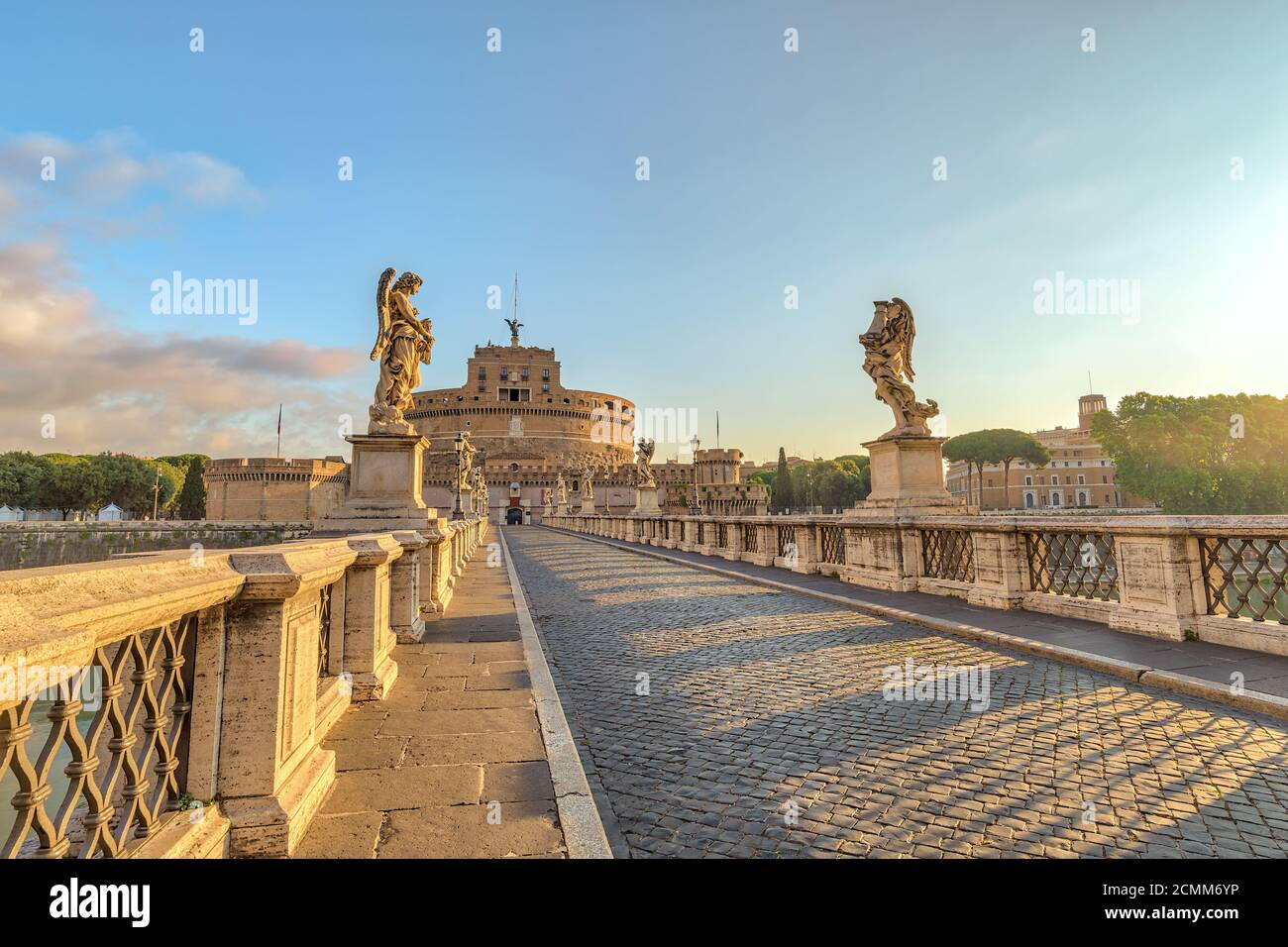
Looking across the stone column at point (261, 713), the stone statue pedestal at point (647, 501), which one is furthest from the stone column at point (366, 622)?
the stone statue pedestal at point (647, 501)

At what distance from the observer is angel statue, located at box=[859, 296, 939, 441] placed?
10922 millimetres

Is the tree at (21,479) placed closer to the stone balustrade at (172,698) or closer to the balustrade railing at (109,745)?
the stone balustrade at (172,698)

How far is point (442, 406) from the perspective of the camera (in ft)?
387

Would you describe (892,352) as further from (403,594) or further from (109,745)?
(109,745)

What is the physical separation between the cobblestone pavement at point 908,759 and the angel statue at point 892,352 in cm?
543

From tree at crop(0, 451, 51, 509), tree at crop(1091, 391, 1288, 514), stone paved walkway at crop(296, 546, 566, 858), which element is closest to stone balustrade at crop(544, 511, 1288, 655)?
stone paved walkway at crop(296, 546, 566, 858)

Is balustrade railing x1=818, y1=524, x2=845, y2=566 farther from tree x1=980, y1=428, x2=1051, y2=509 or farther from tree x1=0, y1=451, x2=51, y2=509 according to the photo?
tree x1=0, y1=451, x2=51, y2=509

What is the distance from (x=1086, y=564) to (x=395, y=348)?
10037mm

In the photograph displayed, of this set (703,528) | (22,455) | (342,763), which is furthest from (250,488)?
(342,763)

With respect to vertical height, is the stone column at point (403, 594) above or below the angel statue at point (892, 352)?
below

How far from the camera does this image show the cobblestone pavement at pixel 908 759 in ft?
8.86

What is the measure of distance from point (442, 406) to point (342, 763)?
121 meters

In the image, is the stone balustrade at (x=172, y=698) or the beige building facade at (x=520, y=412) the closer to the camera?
the stone balustrade at (x=172, y=698)
